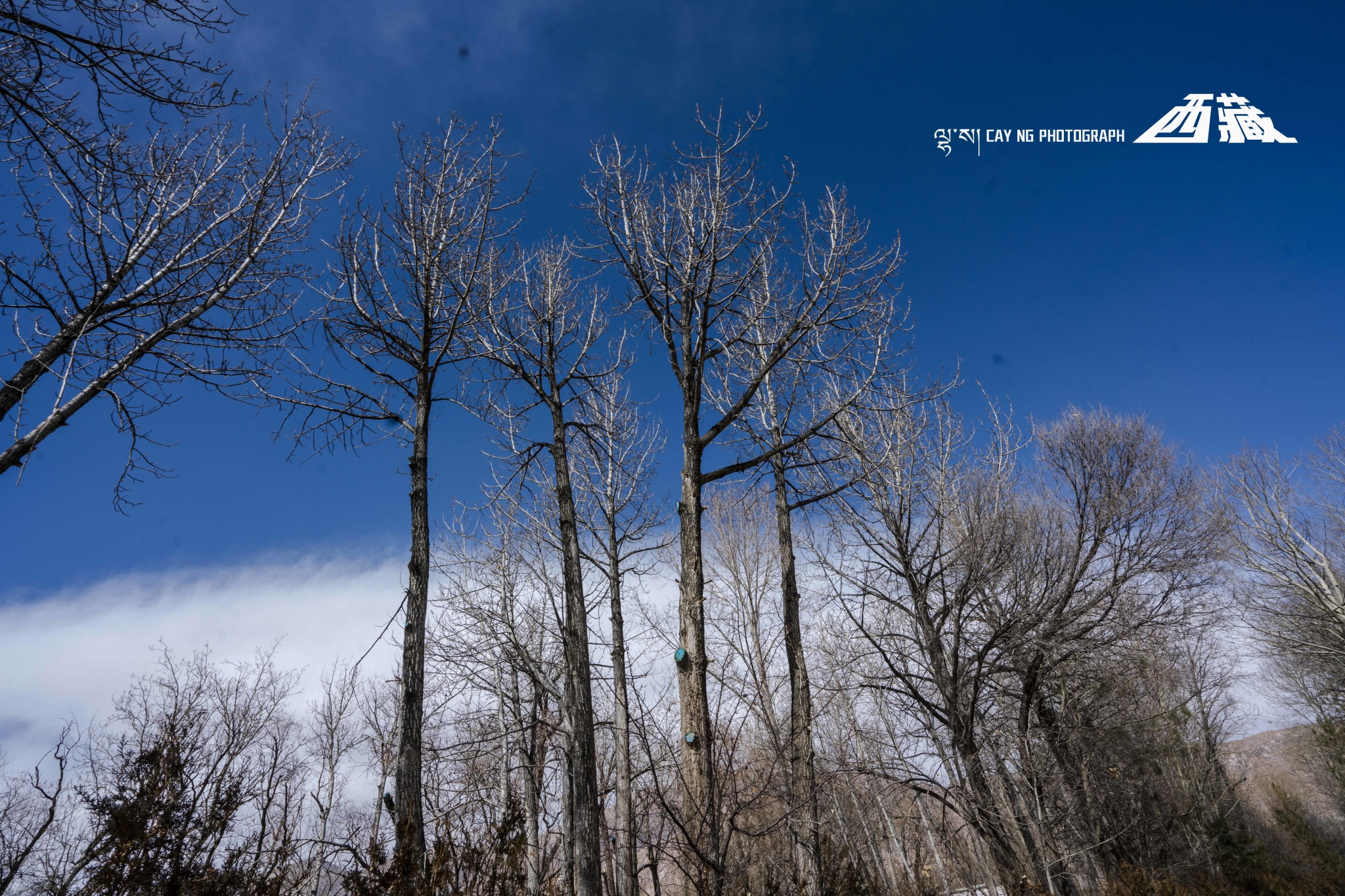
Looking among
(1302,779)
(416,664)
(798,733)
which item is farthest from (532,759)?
(1302,779)

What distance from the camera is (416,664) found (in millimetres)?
4965

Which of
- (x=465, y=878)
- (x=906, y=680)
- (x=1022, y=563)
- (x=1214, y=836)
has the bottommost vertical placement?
(x=1214, y=836)

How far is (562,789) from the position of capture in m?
12.9

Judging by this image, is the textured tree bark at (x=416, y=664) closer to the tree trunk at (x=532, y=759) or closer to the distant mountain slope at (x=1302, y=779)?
the tree trunk at (x=532, y=759)

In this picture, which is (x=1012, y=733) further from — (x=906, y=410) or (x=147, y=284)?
(x=147, y=284)

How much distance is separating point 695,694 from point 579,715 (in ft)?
5.30

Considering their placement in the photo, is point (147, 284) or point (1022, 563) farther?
point (1022, 563)

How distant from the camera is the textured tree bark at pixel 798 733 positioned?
16.3 ft

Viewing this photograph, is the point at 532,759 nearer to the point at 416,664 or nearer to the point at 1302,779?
the point at 416,664

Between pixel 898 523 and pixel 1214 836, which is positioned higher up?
pixel 898 523

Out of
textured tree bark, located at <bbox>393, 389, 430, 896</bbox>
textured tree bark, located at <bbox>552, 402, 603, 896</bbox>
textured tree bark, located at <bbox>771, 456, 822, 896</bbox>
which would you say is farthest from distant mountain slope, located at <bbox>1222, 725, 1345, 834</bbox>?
textured tree bark, located at <bbox>393, 389, 430, 896</bbox>

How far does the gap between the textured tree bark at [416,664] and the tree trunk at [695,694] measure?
1669 mm

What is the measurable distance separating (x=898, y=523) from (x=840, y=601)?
1262mm

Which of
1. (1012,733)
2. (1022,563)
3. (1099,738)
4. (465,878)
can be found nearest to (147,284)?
(465,878)
